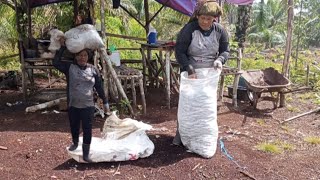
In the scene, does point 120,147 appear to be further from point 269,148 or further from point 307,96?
point 307,96

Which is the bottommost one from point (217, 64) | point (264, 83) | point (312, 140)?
point (312, 140)

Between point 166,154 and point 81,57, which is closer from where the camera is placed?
point 81,57

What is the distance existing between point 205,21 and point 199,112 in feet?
3.22

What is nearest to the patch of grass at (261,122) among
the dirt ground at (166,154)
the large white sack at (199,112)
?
the dirt ground at (166,154)

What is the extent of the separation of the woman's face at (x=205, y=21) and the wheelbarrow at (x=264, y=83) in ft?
9.40

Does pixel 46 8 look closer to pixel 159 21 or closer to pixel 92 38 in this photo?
pixel 92 38

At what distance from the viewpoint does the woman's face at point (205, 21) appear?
3986 millimetres

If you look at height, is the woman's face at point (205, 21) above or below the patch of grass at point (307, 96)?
above

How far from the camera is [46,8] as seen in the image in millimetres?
10453

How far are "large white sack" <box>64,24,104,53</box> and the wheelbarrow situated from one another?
303 cm

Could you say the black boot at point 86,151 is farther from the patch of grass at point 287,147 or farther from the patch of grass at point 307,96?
the patch of grass at point 307,96

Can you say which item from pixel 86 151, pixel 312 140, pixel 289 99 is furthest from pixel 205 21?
pixel 289 99

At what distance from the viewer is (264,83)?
736 centimetres

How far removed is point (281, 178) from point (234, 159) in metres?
0.55
